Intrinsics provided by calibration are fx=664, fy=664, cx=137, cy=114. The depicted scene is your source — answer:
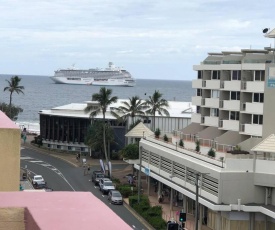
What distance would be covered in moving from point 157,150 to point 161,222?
1317 centimetres

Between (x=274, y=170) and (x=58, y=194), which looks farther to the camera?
(x=274, y=170)

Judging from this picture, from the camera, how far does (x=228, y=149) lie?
47.6 meters

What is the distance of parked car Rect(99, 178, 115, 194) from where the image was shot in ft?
183

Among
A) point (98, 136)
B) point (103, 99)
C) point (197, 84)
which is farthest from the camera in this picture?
point (98, 136)

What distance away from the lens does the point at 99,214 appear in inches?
438

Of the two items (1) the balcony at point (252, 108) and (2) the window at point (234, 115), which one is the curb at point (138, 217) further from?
(1) the balcony at point (252, 108)

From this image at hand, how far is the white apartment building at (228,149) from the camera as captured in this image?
4078 cm

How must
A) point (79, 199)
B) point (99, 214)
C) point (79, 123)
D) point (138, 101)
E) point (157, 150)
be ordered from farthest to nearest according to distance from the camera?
point (79, 123), point (138, 101), point (157, 150), point (79, 199), point (99, 214)

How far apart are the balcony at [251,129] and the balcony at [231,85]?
298 cm

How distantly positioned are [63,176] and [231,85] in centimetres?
2032

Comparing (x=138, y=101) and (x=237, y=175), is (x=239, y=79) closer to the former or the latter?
(x=237, y=175)

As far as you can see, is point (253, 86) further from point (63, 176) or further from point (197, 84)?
point (63, 176)

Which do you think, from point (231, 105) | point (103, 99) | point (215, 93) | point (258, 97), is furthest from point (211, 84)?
point (103, 99)

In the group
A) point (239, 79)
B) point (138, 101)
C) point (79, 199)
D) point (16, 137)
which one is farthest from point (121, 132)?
point (79, 199)
